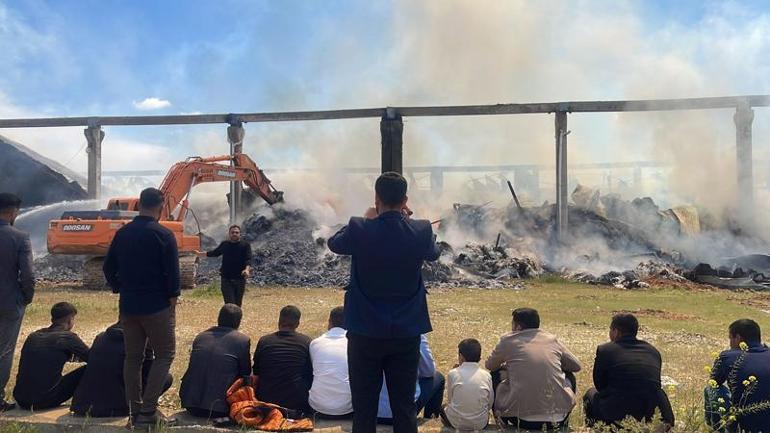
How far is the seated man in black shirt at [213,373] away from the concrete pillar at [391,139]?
19344 millimetres

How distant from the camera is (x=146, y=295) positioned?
4219 mm

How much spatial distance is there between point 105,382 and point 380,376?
2550 mm

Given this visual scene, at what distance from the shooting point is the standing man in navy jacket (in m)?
3.20

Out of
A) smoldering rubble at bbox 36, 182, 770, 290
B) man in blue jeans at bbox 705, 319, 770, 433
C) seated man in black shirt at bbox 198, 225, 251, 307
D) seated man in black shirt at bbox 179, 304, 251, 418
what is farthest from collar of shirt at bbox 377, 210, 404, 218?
smoldering rubble at bbox 36, 182, 770, 290

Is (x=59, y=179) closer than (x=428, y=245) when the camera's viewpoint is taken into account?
No

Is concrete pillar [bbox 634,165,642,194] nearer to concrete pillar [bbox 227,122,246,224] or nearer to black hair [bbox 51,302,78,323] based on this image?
concrete pillar [bbox 227,122,246,224]

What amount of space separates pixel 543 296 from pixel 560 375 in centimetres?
1179

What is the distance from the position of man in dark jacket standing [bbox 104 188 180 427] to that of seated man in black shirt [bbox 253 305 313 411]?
0.70 meters

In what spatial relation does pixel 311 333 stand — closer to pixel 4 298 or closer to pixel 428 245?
pixel 4 298

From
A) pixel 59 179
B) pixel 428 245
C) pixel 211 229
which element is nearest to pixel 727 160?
pixel 211 229

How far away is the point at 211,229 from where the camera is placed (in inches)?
1066

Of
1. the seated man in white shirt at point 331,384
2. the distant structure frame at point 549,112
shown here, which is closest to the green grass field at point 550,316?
the seated man in white shirt at point 331,384

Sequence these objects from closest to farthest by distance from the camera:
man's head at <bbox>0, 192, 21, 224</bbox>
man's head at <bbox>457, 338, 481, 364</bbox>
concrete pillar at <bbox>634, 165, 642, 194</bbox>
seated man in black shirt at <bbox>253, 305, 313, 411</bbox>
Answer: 1. man's head at <bbox>457, 338, 481, 364</bbox>
2. seated man in black shirt at <bbox>253, 305, 313, 411</bbox>
3. man's head at <bbox>0, 192, 21, 224</bbox>
4. concrete pillar at <bbox>634, 165, 642, 194</bbox>

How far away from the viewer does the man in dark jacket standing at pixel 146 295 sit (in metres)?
4.23
